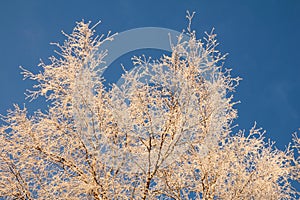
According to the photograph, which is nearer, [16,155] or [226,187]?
[16,155]

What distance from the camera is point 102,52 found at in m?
6.55

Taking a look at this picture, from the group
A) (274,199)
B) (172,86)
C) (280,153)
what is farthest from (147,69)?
(274,199)

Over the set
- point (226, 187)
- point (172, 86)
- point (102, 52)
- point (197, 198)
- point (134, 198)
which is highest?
point (102, 52)

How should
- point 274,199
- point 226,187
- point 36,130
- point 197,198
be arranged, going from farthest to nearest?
point 274,199 < point 226,187 < point 197,198 < point 36,130

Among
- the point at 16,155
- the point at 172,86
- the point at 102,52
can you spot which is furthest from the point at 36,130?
the point at 172,86

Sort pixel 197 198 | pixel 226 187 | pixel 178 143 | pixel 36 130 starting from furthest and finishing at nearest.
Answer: pixel 226 187, pixel 197 198, pixel 36 130, pixel 178 143

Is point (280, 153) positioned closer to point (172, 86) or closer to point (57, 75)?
point (172, 86)

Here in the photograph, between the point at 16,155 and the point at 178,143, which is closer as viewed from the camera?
the point at 178,143

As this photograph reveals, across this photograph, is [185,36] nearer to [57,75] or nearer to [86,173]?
[57,75]

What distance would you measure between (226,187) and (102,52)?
323cm

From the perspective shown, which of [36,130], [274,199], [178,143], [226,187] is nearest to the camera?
[178,143]

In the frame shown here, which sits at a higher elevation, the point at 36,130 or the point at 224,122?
the point at 224,122

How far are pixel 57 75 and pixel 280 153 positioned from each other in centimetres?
414

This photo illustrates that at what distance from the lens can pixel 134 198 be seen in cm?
614
